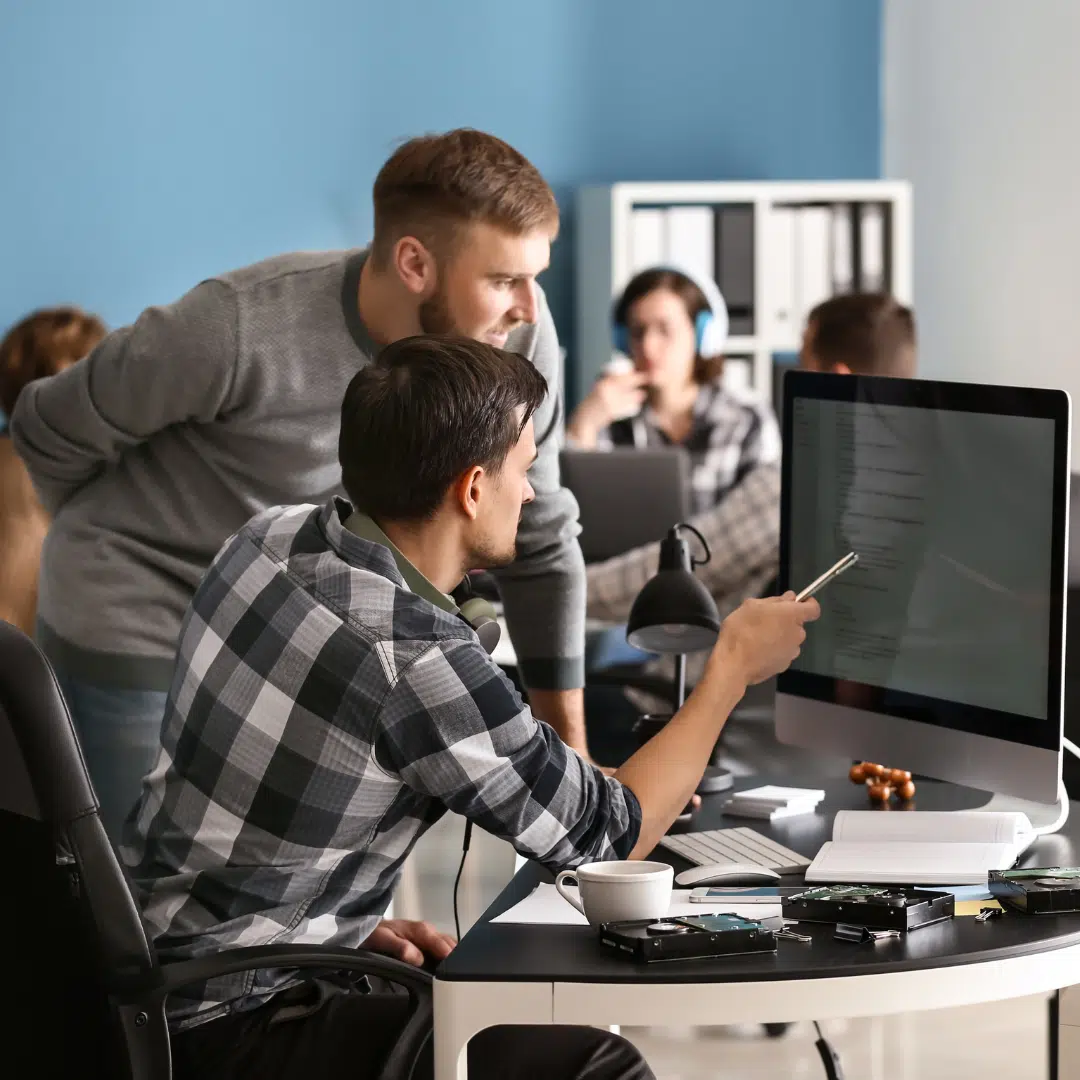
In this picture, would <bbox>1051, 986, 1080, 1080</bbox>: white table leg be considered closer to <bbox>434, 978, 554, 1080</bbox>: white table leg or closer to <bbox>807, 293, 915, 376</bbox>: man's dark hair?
<bbox>434, 978, 554, 1080</bbox>: white table leg

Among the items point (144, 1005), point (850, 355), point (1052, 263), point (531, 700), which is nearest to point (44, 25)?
point (850, 355)

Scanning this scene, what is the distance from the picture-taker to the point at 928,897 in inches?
57.6

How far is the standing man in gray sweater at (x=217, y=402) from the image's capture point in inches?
78.2

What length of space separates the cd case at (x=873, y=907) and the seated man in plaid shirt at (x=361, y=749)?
7.2 inches

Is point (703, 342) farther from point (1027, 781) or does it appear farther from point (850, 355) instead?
point (1027, 781)

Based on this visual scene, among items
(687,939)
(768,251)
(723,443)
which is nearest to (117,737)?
(687,939)

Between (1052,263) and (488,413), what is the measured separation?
4075 mm

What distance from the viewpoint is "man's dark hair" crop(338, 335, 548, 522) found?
1535 millimetres

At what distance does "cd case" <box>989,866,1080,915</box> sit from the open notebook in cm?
4

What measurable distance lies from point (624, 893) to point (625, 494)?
2.17 m

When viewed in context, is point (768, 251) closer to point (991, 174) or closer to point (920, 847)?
point (991, 174)

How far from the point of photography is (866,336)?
3188mm

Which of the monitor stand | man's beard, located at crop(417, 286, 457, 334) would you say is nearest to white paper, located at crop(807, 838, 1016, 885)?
the monitor stand

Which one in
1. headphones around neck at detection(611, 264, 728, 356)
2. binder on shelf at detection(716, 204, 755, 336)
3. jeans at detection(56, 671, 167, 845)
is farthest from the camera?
binder on shelf at detection(716, 204, 755, 336)
